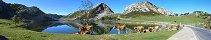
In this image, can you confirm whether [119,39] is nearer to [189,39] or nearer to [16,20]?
[189,39]

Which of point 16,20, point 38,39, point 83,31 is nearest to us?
point 38,39

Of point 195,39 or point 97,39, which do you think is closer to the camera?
point 195,39

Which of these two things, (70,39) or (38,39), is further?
(70,39)

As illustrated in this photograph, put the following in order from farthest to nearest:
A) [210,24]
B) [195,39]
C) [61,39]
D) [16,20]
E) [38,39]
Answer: [16,20] < [210,24] < [61,39] < [38,39] < [195,39]

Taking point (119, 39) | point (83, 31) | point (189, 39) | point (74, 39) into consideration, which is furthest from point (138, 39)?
point (83, 31)

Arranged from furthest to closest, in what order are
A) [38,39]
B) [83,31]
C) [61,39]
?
[83,31], [61,39], [38,39]

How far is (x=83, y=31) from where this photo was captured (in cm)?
6009

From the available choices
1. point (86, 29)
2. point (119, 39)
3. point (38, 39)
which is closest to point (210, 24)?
point (86, 29)

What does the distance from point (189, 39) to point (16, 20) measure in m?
114

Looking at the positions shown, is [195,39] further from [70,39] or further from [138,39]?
[70,39]

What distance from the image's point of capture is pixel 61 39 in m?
41.3

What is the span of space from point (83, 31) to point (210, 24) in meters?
45.9

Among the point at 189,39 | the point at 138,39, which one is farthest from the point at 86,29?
the point at 189,39

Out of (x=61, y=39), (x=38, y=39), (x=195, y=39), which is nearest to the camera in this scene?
(x=195, y=39)
